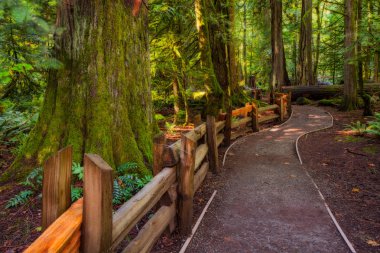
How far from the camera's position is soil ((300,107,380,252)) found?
4.52 metres

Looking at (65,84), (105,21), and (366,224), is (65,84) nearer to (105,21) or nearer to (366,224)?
(105,21)

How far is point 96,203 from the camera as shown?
2.10m

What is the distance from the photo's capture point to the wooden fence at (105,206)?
1810 mm

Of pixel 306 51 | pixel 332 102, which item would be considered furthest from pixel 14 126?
pixel 306 51

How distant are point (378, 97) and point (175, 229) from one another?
18900mm

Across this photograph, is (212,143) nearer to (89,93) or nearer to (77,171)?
(89,93)

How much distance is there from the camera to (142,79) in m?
5.68

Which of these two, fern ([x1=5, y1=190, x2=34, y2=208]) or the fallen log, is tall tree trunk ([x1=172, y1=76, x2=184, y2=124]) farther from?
the fallen log

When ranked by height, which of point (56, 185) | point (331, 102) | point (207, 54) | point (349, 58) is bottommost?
point (331, 102)

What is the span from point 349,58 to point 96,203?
47.7ft

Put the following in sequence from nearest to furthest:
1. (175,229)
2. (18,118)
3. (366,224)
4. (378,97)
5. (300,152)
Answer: (175,229) → (366,224) → (18,118) → (300,152) → (378,97)

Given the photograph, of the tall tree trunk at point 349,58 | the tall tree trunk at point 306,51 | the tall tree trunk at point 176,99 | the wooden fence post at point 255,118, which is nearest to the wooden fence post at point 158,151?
the tall tree trunk at point 176,99

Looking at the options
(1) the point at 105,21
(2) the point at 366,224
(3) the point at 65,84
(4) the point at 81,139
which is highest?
(1) the point at 105,21

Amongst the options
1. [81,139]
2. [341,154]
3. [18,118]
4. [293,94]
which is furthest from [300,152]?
[293,94]
